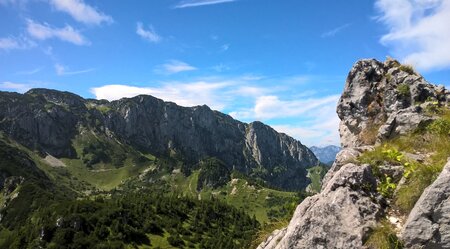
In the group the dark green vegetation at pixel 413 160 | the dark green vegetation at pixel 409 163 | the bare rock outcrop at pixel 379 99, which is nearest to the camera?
the dark green vegetation at pixel 409 163

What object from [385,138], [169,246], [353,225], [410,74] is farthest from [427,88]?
[169,246]

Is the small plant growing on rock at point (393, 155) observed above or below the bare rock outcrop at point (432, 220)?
above

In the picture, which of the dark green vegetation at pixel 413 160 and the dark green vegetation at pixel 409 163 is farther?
the dark green vegetation at pixel 413 160

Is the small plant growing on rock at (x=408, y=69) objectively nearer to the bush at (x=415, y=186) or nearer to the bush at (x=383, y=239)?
the bush at (x=415, y=186)

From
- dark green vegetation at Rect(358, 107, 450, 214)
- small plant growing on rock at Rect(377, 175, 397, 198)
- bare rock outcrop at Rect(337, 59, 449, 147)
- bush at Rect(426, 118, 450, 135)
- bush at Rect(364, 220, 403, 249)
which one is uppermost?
bare rock outcrop at Rect(337, 59, 449, 147)

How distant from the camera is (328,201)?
14.2 m

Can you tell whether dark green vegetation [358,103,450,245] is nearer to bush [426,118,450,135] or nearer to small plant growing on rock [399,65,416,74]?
bush [426,118,450,135]

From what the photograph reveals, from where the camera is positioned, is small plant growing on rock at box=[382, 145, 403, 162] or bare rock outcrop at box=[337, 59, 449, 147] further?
bare rock outcrop at box=[337, 59, 449, 147]

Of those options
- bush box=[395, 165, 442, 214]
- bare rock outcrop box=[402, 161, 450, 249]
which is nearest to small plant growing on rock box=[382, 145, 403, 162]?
bush box=[395, 165, 442, 214]

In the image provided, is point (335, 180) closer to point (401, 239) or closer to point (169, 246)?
point (401, 239)

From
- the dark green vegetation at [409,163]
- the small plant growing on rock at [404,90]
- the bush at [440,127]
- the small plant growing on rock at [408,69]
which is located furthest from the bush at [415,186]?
the small plant growing on rock at [408,69]

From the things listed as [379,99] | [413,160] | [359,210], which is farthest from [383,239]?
[379,99]

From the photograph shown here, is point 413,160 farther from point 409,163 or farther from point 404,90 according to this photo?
point 404,90

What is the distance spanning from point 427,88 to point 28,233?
702ft
